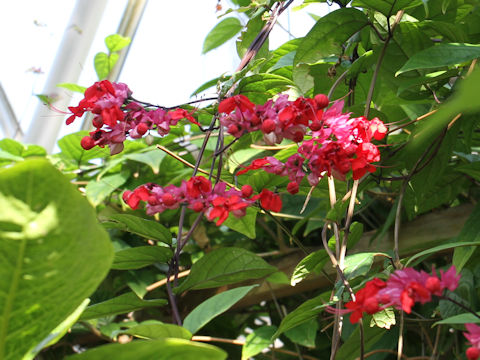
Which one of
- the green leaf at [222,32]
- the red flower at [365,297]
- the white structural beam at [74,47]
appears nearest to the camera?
the red flower at [365,297]

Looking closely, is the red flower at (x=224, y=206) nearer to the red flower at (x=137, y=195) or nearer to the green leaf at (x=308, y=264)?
the red flower at (x=137, y=195)

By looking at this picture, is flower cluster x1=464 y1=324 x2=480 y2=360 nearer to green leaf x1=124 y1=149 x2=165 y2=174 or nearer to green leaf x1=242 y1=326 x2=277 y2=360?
green leaf x1=242 y1=326 x2=277 y2=360

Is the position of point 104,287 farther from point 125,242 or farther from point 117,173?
point 117,173

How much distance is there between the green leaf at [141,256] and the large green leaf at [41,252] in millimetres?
302

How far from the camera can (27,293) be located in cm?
35

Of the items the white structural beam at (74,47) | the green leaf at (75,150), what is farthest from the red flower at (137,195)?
the white structural beam at (74,47)

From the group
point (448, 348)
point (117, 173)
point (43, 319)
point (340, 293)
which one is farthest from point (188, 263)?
point (43, 319)

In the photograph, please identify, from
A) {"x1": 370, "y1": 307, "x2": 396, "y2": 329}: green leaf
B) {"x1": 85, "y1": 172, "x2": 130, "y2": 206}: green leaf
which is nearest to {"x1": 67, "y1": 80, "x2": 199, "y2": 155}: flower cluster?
{"x1": 370, "y1": 307, "x2": 396, "y2": 329}: green leaf

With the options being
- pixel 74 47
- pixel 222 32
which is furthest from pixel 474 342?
pixel 74 47

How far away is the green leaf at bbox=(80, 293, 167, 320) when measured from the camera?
26.3 inches

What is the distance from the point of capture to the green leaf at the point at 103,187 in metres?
1.12

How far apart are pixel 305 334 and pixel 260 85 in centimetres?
41

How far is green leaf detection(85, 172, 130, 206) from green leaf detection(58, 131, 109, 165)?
6 centimetres

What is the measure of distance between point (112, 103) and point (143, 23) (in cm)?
157
